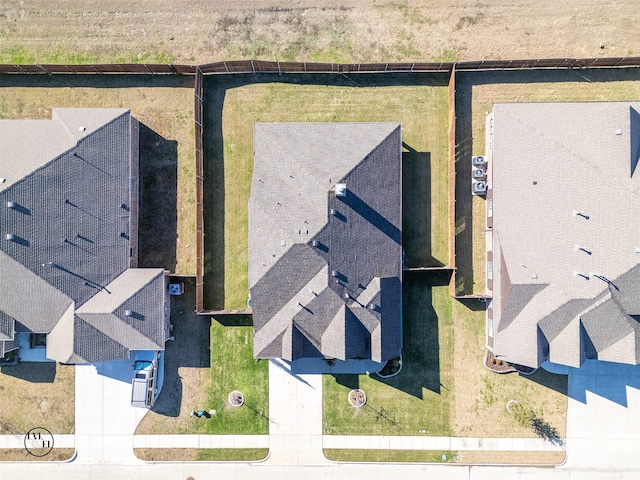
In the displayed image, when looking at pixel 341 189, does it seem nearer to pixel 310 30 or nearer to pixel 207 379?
pixel 310 30

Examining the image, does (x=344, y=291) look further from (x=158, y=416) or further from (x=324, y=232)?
(x=158, y=416)

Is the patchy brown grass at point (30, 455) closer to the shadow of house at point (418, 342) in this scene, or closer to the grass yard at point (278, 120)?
the grass yard at point (278, 120)

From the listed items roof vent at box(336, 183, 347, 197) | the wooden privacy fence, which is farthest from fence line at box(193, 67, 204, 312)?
roof vent at box(336, 183, 347, 197)

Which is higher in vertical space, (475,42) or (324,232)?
(475,42)

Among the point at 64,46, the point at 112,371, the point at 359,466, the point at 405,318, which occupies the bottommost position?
the point at 359,466

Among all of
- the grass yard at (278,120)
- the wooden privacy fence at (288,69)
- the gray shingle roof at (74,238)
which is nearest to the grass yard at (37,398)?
the gray shingle roof at (74,238)

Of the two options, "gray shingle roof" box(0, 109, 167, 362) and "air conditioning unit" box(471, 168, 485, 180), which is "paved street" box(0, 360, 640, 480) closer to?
"gray shingle roof" box(0, 109, 167, 362)

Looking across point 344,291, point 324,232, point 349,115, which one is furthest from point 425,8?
point 344,291
